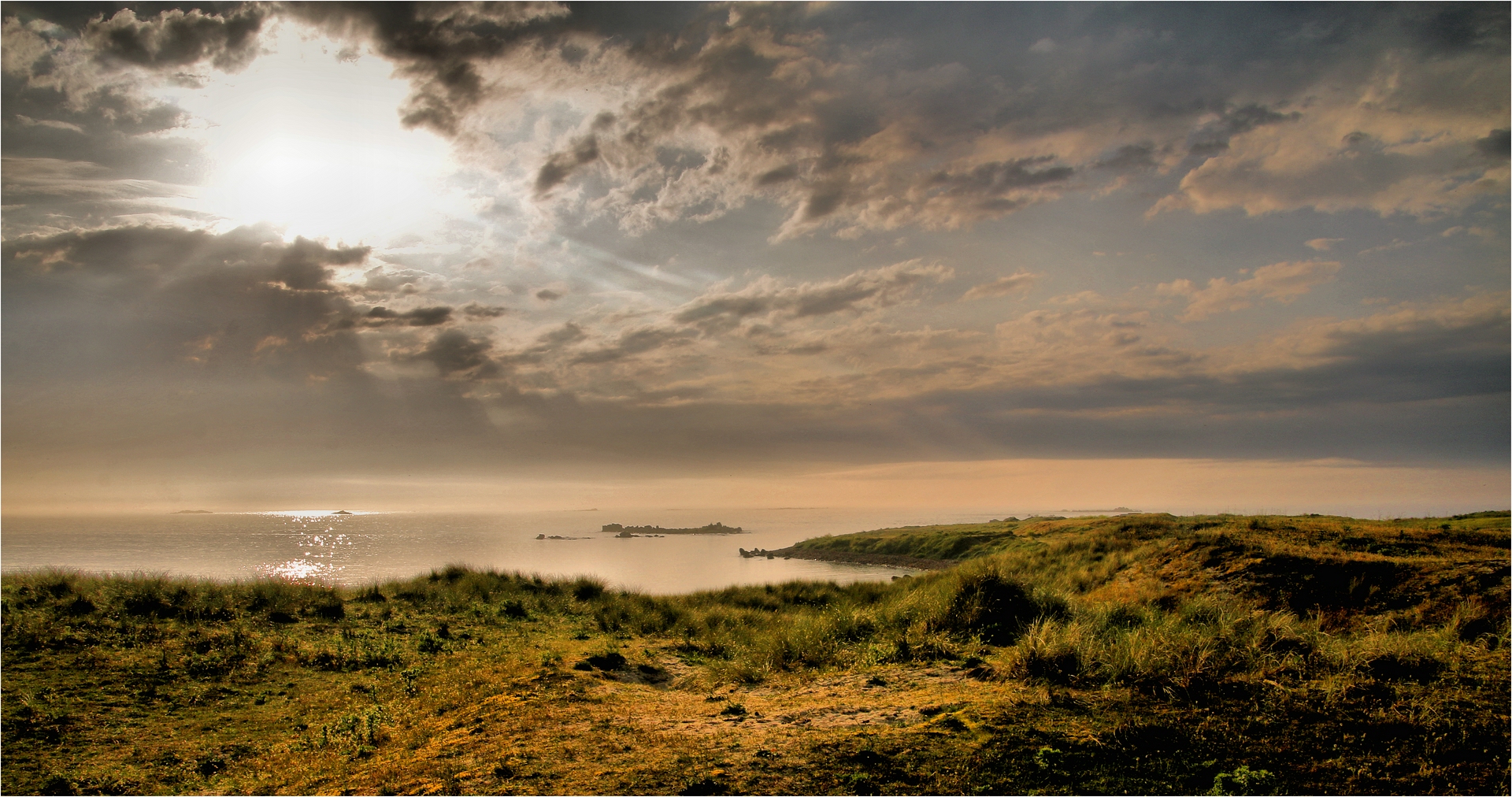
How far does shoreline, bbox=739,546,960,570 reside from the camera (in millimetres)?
47219

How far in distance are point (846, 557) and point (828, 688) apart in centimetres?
4976

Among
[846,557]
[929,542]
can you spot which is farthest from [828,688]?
[929,542]

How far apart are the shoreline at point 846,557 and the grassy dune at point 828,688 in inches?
1222

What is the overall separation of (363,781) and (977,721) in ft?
18.7

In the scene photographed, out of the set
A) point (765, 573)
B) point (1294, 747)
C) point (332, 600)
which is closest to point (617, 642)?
point (332, 600)

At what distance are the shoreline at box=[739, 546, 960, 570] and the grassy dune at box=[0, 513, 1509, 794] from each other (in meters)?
31.0

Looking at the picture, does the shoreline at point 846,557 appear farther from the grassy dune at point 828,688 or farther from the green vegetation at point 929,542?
the grassy dune at point 828,688

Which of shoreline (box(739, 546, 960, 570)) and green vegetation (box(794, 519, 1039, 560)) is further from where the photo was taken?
green vegetation (box(794, 519, 1039, 560))

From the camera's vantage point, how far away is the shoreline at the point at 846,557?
4722 centimetres

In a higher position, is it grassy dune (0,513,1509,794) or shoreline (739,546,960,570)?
grassy dune (0,513,1509,794)

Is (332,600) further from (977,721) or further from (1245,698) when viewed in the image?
(1245,698)

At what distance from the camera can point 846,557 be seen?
5647cm

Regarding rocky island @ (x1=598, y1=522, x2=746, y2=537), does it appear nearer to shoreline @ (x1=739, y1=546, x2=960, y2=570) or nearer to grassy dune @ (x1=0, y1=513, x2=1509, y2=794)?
shoreline @ (x1=739, y1=546, x2=960, y2=570)

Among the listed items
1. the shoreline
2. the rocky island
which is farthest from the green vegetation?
the rocky island
